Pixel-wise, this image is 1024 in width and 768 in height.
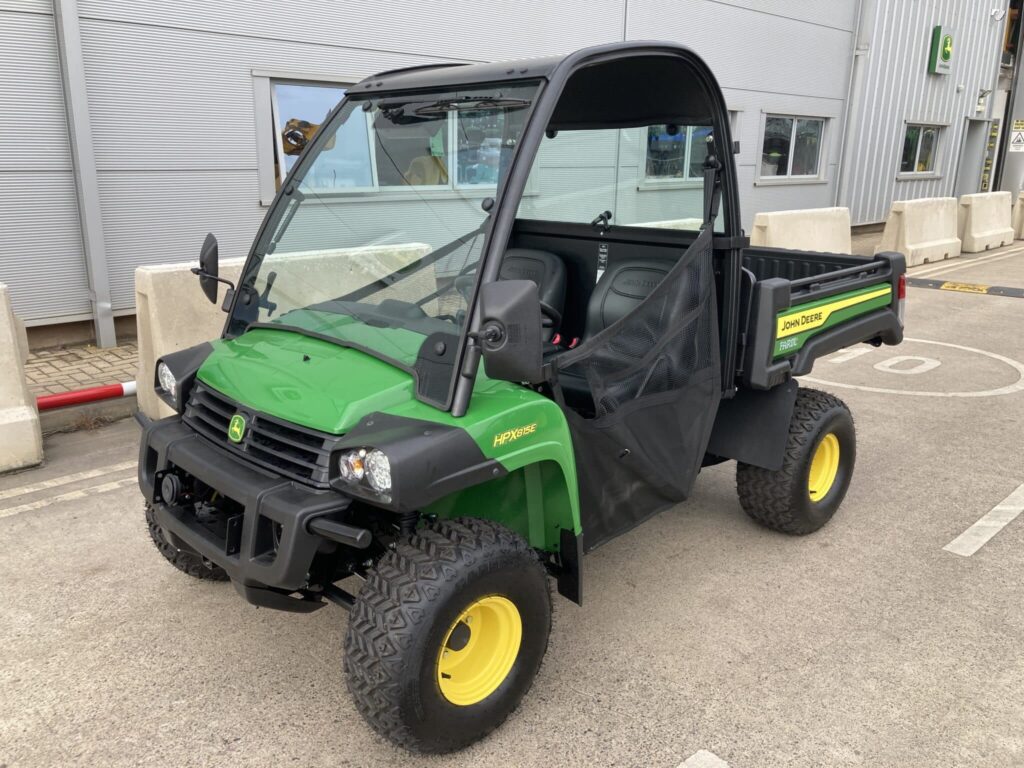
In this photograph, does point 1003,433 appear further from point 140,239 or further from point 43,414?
point 140,239

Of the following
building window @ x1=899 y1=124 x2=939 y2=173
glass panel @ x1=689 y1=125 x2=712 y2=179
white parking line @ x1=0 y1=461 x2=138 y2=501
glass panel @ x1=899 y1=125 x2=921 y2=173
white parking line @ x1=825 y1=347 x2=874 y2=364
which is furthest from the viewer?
building window @ x1=899 y1=124 x2=939 y2=173

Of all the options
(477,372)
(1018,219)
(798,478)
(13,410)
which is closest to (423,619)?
(477,372)

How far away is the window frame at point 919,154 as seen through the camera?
55.8 feet

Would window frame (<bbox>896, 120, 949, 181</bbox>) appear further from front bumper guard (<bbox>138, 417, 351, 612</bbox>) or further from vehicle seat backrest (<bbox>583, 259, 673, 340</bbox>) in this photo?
front bumper guard (<bbox>138, 417, 351, 612</bbox>)

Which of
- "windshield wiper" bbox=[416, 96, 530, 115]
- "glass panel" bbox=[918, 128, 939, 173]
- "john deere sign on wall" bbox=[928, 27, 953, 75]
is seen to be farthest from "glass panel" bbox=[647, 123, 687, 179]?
"glass panel" bbox=[918, 128, 939, 173]

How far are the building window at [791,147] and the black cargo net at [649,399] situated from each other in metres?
11.3

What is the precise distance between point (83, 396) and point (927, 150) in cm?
1812

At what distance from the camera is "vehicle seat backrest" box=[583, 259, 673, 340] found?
3668 millimetres

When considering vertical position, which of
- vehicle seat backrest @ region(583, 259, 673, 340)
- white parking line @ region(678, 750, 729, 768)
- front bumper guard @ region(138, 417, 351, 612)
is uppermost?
vehicle seat backrest @ region(583, 259, 673, 340)

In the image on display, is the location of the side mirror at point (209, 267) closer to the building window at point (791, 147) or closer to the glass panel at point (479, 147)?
the glass panel at point (479, 147)

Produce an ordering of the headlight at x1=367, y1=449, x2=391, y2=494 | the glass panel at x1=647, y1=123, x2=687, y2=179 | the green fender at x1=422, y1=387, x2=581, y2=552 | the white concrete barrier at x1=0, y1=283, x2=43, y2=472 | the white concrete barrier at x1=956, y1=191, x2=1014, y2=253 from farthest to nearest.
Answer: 1. the white concrete barrier at x1=956, y1=191, x2=1014, y2=253
2. the white concrete barrier at x1=0, y1=283, x2=43, y2=472
3. the glass panel at x1=647, y1=123, x2=687, y2=179
4. the green fender at x1=422, y1=387, x2=581, y2=552
5. the headlight at x1=367, y1=449, x2=391, y2=494

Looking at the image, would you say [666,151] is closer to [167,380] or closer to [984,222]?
[167,380]

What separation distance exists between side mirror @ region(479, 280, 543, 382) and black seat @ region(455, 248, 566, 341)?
152 centimetres

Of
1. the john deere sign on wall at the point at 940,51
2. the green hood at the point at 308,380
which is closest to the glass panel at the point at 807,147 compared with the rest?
the john deere sign on wall at the point at 940,51
